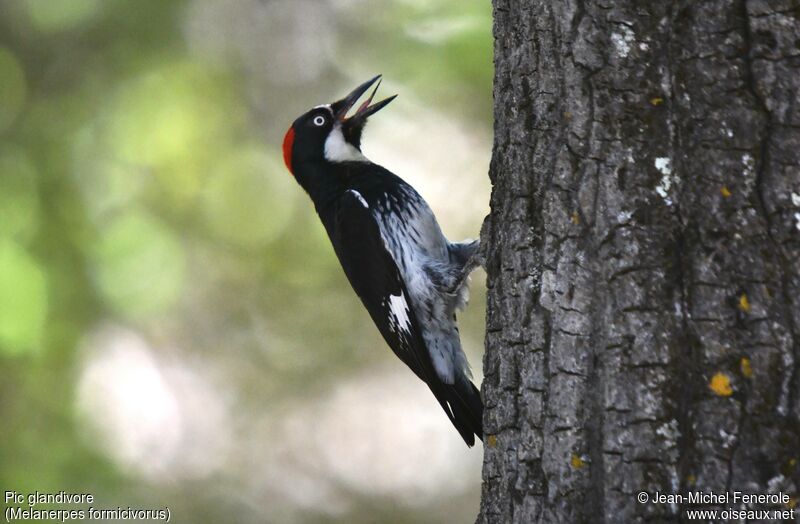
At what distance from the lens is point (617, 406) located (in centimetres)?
187

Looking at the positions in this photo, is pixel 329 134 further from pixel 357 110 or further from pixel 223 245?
pixel 223 245

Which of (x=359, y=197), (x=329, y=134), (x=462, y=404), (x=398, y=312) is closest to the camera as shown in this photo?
(x=462, y=404)

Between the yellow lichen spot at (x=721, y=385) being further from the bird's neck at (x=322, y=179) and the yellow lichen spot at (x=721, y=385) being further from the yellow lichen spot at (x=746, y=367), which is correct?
the bird's neck at (x=322, y=179)

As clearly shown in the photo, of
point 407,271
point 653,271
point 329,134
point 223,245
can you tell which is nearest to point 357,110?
point 329,134

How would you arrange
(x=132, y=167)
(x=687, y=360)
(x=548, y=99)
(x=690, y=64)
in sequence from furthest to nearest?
(x=132, y=167), (x=548, y=99), (x=690, y=64), (x=687, y=360)

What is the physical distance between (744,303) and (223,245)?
4.43m

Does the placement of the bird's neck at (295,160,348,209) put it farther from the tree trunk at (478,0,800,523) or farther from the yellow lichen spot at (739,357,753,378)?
the yellow lichen spot at (739,357,753,378)

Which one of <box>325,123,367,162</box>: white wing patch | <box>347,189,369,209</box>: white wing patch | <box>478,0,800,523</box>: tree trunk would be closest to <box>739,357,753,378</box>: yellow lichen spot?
<box>478,0,800,523</box>: tree trunk

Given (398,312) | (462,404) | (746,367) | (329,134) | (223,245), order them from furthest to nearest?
1. (223,245)
2. (329,134)
3. (398,312)
4. (462,404)
5. (746,367)

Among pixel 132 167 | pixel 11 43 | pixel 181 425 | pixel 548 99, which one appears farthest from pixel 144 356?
pixel 548 99

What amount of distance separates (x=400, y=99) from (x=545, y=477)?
4022mm

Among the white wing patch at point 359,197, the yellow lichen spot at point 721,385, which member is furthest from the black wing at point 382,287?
the yellow lichen spot at point 721,385

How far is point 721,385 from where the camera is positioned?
1.79 m

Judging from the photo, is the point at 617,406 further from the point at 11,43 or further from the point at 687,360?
the point at 11,43
